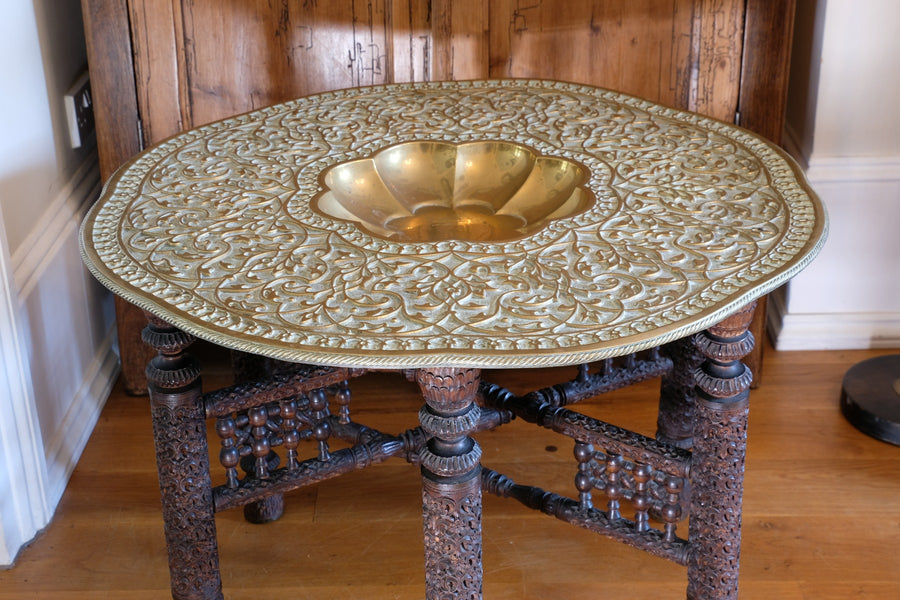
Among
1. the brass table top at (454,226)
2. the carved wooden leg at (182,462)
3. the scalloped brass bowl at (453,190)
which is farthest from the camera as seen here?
the scalloped brass bowl at (453,190)

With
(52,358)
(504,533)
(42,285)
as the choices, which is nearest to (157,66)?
(42,285)

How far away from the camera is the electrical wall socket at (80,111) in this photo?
251 cm

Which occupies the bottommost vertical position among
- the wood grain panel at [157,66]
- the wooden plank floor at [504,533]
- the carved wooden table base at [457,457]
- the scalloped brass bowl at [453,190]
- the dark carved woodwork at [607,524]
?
the wooden plank floor at [504,533]

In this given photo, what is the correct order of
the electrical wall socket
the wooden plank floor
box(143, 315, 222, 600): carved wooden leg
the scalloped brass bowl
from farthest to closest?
1. the electrical wall socket
2. the wooden plank floor
3. the scalloped brass bowl
4. box(143, 315, 222, 600): carved wooden leg

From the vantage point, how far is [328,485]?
235 centimetres

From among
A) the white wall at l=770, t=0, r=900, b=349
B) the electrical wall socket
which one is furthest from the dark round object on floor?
the electrical wall socket

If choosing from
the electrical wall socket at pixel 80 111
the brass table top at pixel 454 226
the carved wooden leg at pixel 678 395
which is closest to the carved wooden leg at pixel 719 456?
the brass table top at pixel 454 226

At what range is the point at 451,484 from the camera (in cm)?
155

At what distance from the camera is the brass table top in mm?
1430

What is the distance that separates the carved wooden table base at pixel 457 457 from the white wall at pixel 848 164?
0.83m

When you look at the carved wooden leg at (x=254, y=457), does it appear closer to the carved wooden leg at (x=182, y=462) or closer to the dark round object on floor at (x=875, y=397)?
the carved wooden leg at (x=182, y=462)

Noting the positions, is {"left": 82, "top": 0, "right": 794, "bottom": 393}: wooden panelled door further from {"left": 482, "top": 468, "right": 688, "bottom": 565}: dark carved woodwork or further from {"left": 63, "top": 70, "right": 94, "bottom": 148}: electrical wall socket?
{"left": 482, "top": 468, "right": 688, "bottom": 565}: dark carved woodwork

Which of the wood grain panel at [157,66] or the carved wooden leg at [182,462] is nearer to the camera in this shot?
the carved wooden leg at [182,462]

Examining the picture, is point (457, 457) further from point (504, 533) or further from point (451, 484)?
point (504, 533)
